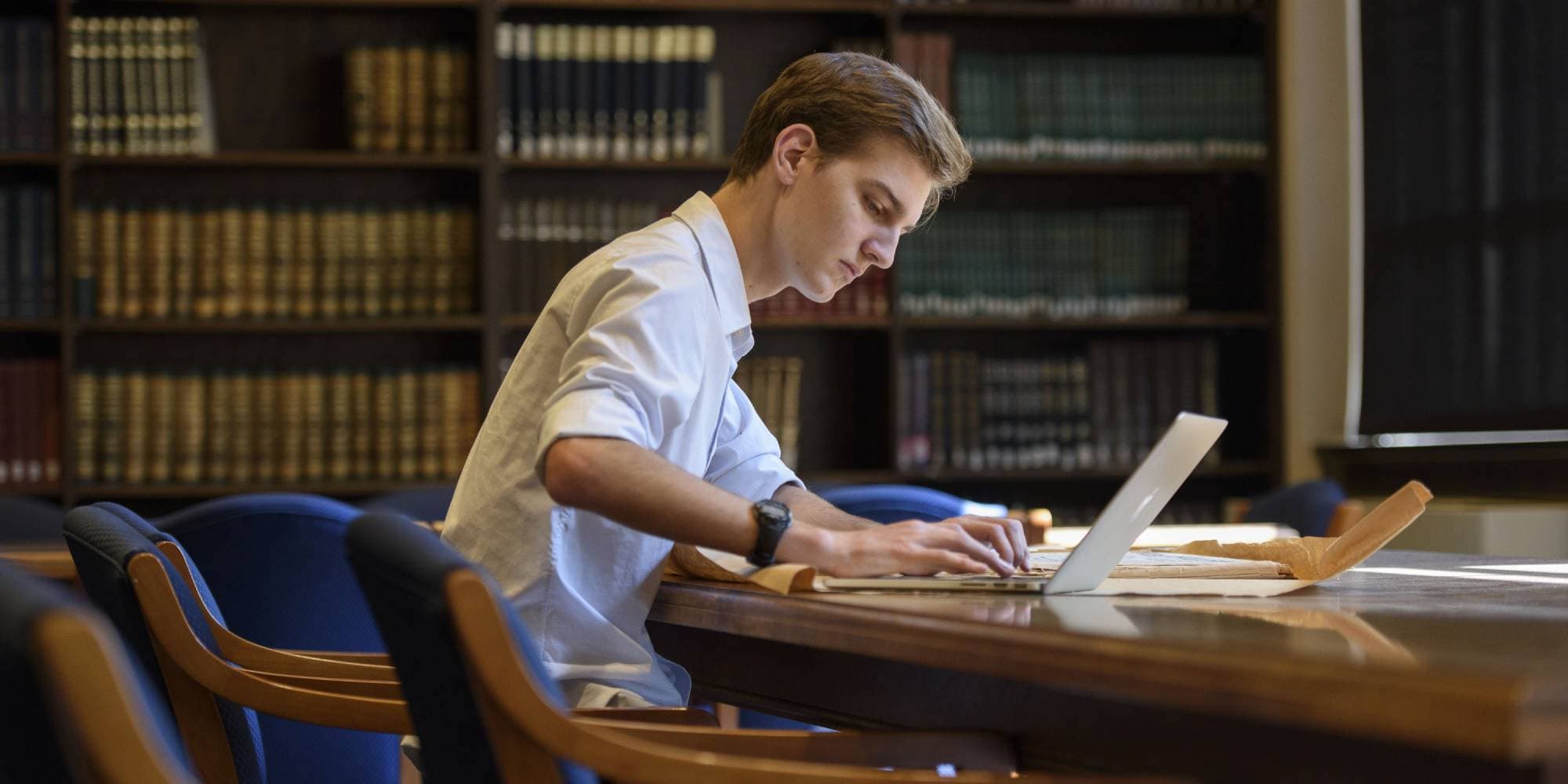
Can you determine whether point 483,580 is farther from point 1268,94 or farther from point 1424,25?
point 1268,94

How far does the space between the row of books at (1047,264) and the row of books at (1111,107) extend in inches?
7.2

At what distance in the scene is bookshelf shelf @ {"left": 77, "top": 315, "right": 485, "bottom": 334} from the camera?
165 inches

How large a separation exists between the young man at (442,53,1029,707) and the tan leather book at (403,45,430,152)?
2736 mm

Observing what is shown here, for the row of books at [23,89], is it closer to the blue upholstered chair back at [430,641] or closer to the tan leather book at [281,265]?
the tan leather book at [281,265]

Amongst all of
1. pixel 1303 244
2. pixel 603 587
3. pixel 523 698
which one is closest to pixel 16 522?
pixel 603 587

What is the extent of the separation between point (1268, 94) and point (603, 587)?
3.57 metres

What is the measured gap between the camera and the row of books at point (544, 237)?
4352 mm

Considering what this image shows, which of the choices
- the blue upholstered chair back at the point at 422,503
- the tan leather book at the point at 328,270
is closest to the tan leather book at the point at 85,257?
the tan leather book at the point at 328,270

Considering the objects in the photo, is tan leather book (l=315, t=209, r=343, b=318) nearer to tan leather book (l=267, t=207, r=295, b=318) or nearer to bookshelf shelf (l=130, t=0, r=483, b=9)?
tan leather book (l=267, t=207, r=295, b=318)

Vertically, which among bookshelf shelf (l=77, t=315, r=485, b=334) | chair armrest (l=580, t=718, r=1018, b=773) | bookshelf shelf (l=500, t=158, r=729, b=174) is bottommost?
chair armrest (l=580, t=718, r=1018, b=773)

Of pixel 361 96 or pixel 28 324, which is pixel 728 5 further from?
pixel 28 324

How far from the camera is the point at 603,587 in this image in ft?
4.83

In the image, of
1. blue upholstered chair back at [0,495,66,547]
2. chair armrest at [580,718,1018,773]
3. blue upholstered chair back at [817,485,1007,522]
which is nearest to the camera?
chair armrest at [580,718,1018,773]

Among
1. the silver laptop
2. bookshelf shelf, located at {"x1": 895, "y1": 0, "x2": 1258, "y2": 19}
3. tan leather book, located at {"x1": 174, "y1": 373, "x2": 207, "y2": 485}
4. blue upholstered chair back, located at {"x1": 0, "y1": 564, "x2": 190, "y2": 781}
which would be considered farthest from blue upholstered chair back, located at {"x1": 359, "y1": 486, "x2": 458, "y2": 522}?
blue upholstered chair back, located at {"x1": 0, "y1": 564, "x2": 190, "y2": 781}
